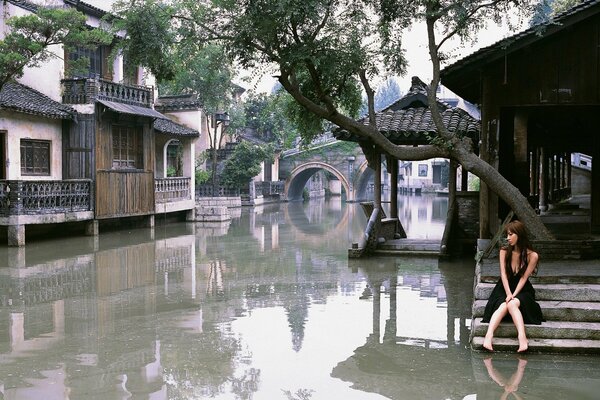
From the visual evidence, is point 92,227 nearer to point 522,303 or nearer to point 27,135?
point 27,135

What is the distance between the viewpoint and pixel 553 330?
711 centimetres

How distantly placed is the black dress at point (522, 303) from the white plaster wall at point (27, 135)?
46.9ft

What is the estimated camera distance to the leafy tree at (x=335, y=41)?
1002 cm

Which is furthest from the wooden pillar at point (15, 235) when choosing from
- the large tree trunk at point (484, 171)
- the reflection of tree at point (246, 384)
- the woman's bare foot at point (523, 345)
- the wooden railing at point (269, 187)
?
the wooden railing at point (269, 187)

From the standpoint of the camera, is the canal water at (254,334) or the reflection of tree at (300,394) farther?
the canal water at (254,334)

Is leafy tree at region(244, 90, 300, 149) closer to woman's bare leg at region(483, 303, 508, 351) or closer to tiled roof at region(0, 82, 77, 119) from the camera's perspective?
tiled roof at region(0, 82, 77, 119)

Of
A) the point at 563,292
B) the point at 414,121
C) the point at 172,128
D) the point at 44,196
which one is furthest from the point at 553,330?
the point at 172,128

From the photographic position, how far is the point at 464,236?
1547 centimetres

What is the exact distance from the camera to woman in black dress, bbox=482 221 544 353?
7.08m

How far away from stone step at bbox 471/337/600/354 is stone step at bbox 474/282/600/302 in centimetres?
77

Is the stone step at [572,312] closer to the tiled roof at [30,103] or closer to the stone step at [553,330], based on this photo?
the stone step at [553,330]

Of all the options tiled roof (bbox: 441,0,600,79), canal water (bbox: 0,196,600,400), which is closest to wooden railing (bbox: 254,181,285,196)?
canal water (bbox: 0,196,600,400)

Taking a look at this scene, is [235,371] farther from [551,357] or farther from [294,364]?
[551,357]

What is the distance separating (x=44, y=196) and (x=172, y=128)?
7.92 metres
